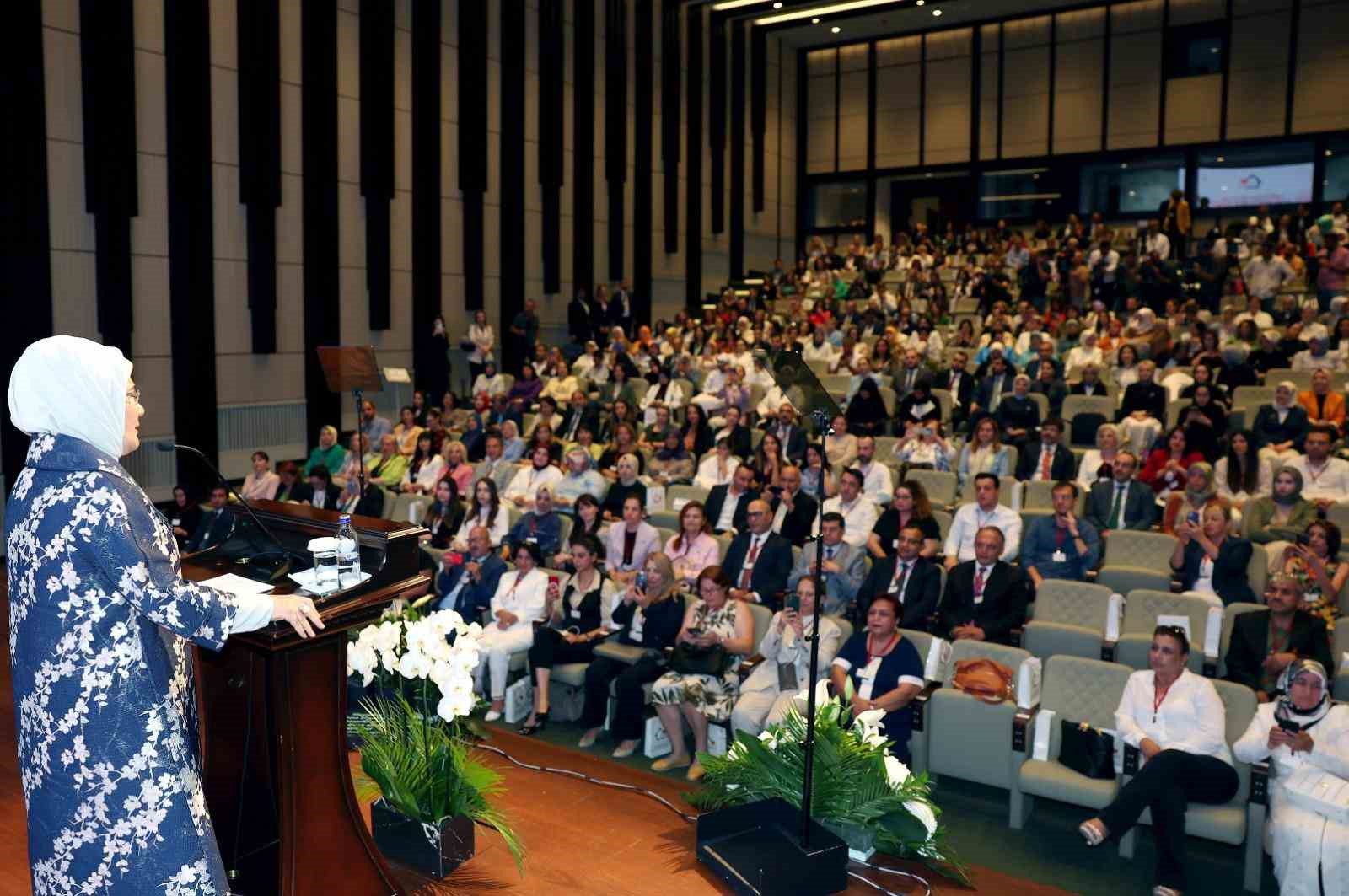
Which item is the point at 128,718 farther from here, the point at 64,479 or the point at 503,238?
the point at 503,238

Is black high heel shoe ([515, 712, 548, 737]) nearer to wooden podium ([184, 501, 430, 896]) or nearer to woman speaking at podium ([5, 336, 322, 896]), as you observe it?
wooden podium ([184, 501, 430, 896])

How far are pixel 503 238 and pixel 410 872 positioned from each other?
478 inches

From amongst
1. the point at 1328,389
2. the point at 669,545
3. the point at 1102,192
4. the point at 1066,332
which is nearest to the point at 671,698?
the point at 669,545

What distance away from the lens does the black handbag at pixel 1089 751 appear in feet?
14.7

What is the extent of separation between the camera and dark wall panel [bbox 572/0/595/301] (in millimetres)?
15289

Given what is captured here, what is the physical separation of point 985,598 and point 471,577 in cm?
294

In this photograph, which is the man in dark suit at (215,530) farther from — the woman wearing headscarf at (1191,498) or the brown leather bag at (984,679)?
the woman wearing headscarf at (1191,498)

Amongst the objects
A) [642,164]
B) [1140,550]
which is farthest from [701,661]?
[642,164]

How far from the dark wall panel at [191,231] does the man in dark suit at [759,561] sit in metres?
6.21

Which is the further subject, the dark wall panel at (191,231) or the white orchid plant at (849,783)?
the dark wall panel at (191,231)

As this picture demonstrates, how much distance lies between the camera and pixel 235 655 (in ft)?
8.17

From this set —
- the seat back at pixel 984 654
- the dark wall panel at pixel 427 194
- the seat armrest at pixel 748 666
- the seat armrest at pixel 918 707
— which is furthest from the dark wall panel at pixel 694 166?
the seat armrest at pixel 918 707

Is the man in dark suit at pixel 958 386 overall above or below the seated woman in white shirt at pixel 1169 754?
above

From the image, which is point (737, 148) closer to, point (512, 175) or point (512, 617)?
point (512, 175)
